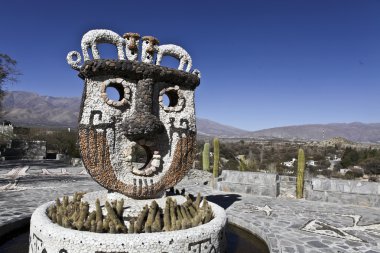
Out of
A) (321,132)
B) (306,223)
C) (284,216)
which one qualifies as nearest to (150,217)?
(306,223)

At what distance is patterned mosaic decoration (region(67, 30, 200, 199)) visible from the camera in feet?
21.2

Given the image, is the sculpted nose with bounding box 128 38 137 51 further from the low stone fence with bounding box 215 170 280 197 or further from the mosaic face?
the low stone fence with bounding box 215 170 280 197

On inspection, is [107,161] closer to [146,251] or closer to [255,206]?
[146,251]

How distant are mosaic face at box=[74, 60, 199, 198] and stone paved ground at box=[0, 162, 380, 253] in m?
2.89

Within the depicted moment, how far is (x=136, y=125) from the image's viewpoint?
21.6 ft

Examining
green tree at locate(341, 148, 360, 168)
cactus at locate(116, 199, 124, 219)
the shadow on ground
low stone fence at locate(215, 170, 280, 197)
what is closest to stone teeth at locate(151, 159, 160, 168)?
cactus at locate(116, 199, 124, 219)

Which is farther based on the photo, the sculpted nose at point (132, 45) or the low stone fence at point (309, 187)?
the low stone fence at point (309, 187)

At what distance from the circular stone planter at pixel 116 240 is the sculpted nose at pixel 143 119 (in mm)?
2139

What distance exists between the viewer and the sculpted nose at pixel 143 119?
6.61 metres

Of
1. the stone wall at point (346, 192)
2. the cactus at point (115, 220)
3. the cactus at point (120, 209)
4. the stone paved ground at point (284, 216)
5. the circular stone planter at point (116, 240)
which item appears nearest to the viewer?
the circular stone planter at point (116, 240)

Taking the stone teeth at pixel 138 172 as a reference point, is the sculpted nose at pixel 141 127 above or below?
above

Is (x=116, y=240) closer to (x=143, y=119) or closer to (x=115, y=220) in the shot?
(x=115, y=220)

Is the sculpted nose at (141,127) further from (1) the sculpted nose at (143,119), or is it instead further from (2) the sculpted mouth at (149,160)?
(2) the sculpted mouth at (149,160)

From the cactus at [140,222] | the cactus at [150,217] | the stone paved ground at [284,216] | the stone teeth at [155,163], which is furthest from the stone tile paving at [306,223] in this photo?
the stone teeth at [155,163]
